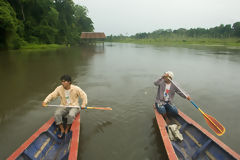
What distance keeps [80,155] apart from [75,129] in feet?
2.66

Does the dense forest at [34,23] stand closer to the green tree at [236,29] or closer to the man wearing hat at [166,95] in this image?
the man wearing hat at [166,95]

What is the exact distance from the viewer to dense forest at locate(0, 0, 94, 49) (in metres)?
23.0

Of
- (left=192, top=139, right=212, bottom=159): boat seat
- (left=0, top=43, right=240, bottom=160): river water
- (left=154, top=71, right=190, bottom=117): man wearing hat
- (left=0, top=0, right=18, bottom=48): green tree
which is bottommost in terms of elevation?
(left=0, top=43, right=240, bottom=160): river water

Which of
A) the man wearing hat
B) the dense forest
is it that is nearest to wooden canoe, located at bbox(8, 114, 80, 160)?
the man wearing hat

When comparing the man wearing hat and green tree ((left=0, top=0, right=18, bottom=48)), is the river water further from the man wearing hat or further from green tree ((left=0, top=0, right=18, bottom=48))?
green tree ((left=0, top=0, right=18, bottom=48))

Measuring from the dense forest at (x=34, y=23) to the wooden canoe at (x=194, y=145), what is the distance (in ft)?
92.6

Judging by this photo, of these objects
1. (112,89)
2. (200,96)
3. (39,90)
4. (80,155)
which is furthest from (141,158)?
(39,90)

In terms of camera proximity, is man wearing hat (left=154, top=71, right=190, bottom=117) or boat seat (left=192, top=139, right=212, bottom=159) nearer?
boat seat (left=192, top=139, right=212, bottom=159)

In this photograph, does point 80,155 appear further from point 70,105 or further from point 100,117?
point 100,117

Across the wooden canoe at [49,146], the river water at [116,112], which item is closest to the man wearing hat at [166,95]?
the river water at [116,112]

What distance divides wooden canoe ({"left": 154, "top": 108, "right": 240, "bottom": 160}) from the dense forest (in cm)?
2824

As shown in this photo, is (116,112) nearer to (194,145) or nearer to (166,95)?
(166,95)

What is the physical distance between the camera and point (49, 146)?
345 centimetres

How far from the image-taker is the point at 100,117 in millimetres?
5449
